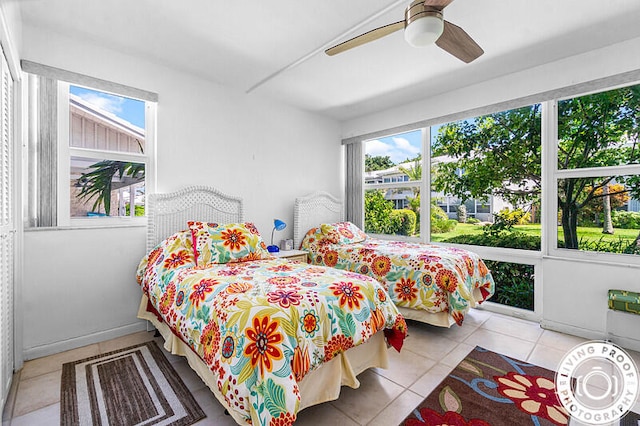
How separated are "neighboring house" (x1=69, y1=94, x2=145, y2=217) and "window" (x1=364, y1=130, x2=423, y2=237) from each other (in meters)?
3.07

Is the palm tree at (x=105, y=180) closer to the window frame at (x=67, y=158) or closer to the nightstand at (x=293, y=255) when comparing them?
the window frame at (x=67, y=158)

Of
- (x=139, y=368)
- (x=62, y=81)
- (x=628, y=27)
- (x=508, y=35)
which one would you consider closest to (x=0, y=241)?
(x=139, y=368)

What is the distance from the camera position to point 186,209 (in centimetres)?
313

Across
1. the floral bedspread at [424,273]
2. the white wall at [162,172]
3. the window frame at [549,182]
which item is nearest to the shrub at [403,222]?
the floral bedspread at [424,273]

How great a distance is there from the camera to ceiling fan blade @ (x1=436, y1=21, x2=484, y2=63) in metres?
1.84

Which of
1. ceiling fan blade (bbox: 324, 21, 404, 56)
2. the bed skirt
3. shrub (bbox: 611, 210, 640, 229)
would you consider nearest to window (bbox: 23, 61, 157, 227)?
the bed skirt

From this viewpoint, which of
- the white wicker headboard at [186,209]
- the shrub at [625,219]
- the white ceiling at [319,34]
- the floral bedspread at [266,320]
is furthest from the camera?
the white wicker headboard at [186,209]

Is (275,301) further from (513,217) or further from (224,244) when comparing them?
(513,217)

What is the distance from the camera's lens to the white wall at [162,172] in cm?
244

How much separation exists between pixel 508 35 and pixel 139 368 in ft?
12.6

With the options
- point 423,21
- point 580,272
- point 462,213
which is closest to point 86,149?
point 423,21

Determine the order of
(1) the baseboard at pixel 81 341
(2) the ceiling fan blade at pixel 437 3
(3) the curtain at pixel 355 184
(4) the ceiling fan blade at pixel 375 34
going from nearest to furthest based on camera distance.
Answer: (2) the ceiling fan blade at pixel 437 3
(4) the ceiling fan blade at pixel 375 34
(1) the baseboard at pixel 81 341
(3) the curtain at pixel 355 184

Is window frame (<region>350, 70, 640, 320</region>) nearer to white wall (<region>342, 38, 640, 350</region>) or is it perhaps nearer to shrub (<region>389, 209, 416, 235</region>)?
white wall (<region>342, 38, 640, 350</region>)

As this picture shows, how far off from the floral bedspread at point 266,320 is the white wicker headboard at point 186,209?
2.00ft
